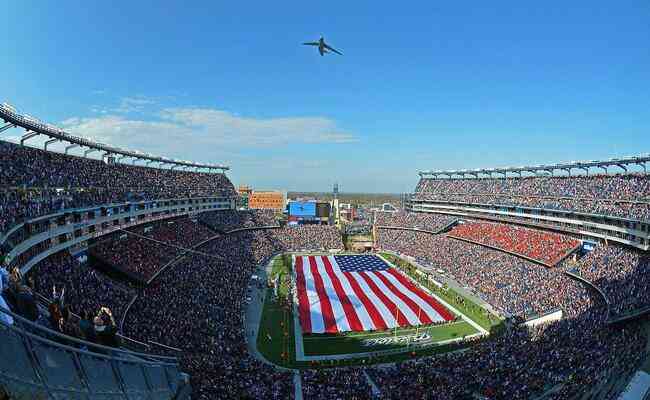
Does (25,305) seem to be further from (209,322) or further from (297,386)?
(209,322)

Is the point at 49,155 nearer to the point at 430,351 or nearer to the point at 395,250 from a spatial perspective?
the point at 430,351

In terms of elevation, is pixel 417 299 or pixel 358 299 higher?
pixel 417 299

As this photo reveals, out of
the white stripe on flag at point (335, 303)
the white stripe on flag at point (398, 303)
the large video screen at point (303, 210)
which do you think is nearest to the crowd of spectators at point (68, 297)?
the white stripe on flag at point (335, 303)

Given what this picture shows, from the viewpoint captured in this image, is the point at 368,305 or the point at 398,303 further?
the point at 398,303

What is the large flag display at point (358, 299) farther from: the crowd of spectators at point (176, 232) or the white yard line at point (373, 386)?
the crowd of spectators at point (176, 232)

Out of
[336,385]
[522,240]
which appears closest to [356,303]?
[336,385]

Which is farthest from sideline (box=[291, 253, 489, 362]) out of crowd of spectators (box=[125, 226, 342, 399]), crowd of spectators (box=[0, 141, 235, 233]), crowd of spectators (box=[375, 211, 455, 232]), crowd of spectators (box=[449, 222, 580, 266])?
crowd of spectators (box=[375, 211, 455, 232])
